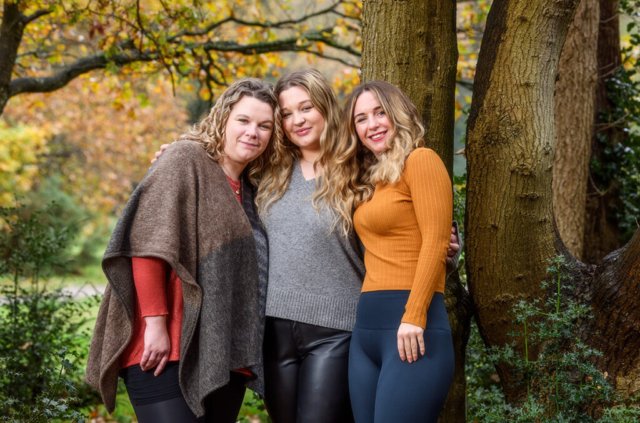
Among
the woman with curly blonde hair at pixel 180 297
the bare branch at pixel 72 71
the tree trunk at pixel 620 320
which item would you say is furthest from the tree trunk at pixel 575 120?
the bare branch at pixel 72 71

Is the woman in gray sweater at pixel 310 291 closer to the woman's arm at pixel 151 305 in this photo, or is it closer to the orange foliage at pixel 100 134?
the woman's arm at pixel 151 305

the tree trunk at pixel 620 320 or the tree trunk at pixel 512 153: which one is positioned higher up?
the tree trunk at pixel 512 153

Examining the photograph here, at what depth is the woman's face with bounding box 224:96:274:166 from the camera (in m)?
3.17

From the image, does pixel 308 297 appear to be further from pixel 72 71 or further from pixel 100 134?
pixel 100 134

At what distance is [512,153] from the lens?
359 centimetres

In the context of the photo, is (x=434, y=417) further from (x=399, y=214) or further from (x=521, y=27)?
(x=521, y=27)

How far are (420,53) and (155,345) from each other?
1929 mm

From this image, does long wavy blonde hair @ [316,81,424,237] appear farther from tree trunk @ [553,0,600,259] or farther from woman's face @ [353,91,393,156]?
tree trunk @ [553,0,600,259]

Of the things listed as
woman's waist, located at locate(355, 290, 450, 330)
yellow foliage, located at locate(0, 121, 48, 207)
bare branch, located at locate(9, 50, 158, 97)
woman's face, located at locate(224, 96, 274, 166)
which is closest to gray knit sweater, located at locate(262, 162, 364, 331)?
woman's waist, located at locate(355, 290, 450, 330)

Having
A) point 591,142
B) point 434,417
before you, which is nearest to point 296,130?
point 434,417

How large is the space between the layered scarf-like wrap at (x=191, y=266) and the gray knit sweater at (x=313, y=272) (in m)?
0.18

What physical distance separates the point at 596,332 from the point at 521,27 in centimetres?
153

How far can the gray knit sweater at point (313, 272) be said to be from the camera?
314 cm

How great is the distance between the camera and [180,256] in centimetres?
291
